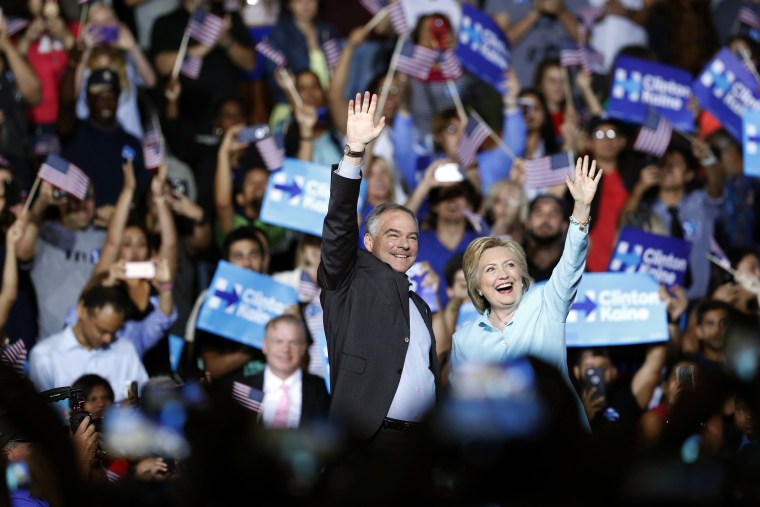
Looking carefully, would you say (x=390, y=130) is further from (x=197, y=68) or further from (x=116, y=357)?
(x=116, y=357)

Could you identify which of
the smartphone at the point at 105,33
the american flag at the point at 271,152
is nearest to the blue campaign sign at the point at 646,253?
the american flag at the point at 271,152

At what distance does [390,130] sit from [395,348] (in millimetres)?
4535

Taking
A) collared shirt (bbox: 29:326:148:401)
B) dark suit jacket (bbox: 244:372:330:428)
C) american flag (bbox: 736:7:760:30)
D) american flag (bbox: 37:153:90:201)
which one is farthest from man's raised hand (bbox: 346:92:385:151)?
american flag (bbox: 736:7:760:30)

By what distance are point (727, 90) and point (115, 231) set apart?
14.2ft

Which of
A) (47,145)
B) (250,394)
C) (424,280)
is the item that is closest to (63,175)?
(47,145)

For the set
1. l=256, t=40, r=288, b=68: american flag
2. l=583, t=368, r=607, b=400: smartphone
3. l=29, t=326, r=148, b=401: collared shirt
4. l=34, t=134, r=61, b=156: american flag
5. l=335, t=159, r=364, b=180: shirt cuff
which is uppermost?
l=256, t=40, r=288, b=68: american flag

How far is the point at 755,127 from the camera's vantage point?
841cm

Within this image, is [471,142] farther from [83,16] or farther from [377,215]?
[377,215]

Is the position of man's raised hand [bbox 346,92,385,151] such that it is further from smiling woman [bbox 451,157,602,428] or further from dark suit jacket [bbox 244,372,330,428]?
dark suit jacket [bbox 244,372,330,428]

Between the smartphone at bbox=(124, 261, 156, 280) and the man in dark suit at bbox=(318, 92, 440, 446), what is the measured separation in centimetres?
257

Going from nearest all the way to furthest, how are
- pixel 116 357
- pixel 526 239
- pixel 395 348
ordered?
pixel 395 348
pixel 116 357
pixel 526 239

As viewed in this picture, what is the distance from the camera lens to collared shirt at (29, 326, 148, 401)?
21.8ft

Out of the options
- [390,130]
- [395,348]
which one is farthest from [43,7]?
[395,348]

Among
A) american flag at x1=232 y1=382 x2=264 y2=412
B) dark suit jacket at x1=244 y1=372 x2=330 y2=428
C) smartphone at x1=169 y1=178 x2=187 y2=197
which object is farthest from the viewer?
smartphone at x1=169 y1=178 x2=187 y2=197
